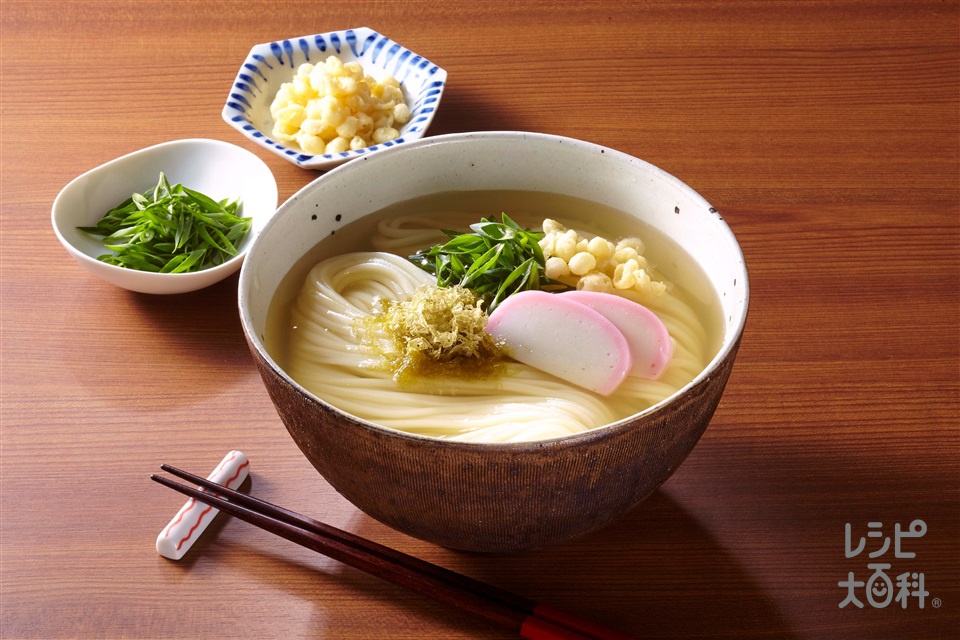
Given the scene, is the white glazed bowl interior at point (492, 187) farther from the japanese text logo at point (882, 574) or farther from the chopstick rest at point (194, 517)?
the japanese text logo at point (882, 574)

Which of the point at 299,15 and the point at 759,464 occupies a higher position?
the point at 299,15

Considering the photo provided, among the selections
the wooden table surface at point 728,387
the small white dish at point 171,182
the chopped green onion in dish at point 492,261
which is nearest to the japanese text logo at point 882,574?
the wooden table surface at point 728,387

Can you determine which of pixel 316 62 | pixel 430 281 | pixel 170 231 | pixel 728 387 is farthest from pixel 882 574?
pixel 316 62

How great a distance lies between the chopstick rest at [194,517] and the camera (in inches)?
43.7

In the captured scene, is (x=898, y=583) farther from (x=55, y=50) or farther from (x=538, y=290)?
(x=55, y=50)

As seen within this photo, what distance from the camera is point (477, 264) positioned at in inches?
46.8

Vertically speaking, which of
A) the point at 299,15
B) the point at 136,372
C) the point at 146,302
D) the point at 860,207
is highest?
the point at 299,15

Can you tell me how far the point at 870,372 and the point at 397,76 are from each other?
1030 millimetres

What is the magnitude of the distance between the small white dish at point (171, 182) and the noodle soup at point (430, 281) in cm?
26

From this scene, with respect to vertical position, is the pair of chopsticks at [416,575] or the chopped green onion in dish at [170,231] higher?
the chopped green onion in dish at [170,231]

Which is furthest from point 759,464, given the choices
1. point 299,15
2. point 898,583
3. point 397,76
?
point 299,15

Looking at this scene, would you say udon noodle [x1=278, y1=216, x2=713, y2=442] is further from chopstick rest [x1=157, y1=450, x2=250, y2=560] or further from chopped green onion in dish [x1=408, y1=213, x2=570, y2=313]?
chopstick rest [x1=157, y1=450, x2=250, y2=560]

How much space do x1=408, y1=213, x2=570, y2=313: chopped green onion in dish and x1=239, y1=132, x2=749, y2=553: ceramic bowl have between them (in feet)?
0.32

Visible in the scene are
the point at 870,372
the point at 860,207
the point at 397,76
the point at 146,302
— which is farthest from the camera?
the point at 397,76
